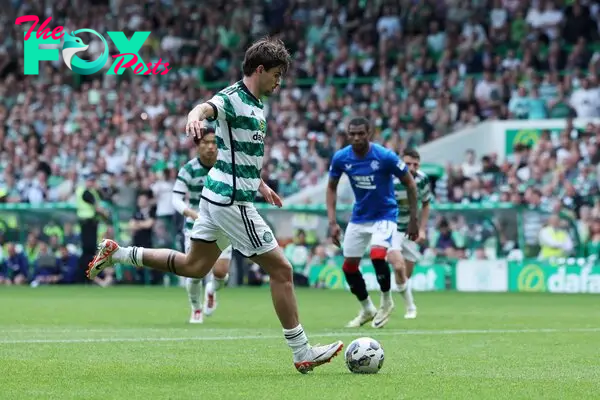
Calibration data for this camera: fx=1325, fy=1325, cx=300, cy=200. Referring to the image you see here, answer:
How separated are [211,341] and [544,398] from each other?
4891 millimetres

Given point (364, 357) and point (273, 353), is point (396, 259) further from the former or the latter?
point (364, 357)

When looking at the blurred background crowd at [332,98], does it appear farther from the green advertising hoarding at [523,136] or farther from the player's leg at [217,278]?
the player's leg at [217,278]

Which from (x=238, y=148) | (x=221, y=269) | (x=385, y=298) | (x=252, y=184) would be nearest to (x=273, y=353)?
(x=252, y=184)

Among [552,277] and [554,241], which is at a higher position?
[554,241]

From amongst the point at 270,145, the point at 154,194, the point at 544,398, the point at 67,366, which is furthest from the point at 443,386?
the point at 270,145

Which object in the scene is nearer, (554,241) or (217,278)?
(217,278)

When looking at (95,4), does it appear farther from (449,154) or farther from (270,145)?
(449,154)

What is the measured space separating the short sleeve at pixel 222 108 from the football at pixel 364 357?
1.82 metres

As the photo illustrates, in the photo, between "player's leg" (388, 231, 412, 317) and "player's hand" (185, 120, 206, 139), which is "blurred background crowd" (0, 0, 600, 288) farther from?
"player's hand" (185, 120, 206, 139)

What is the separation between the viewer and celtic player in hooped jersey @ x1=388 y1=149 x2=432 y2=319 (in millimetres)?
16562

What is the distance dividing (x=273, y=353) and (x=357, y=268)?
Result: 4441mm

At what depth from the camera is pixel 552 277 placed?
23.7 m

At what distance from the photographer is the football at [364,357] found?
→ 9.26 metres

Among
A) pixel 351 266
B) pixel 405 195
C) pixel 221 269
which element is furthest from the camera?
pixel 405 195
